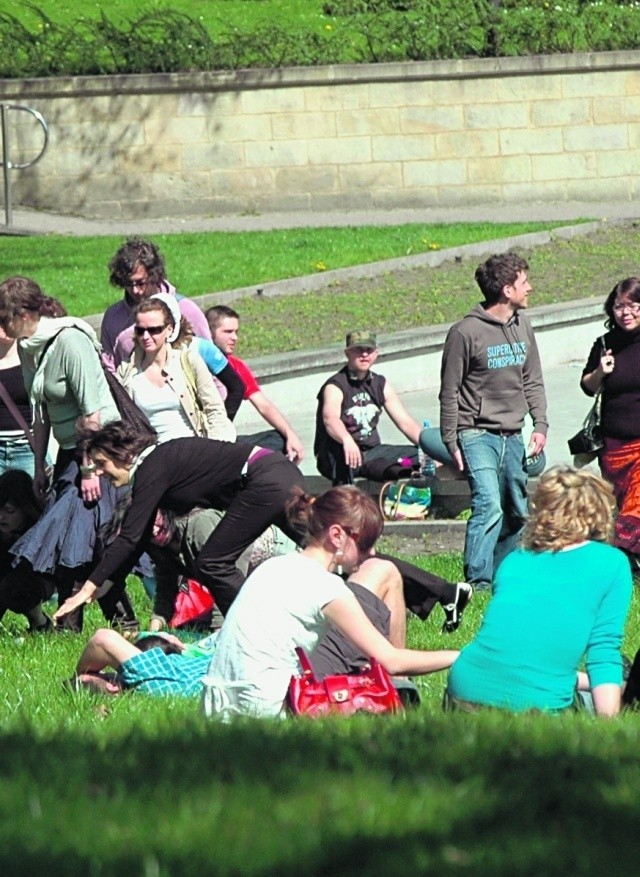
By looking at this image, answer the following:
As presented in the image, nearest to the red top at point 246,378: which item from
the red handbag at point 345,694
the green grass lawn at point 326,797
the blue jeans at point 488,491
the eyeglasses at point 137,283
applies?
the eyeglasses at point 137,283

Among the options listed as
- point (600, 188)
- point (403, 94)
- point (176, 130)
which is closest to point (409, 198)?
point (403, 94)

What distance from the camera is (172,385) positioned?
8719mm

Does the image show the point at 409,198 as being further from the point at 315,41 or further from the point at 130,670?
the point at 130,670

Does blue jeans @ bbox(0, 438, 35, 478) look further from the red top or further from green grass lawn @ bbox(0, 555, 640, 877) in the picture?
green grass lawn @ bbox(0, 555, 640, 877)

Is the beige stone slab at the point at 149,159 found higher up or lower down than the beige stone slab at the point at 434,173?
higher up

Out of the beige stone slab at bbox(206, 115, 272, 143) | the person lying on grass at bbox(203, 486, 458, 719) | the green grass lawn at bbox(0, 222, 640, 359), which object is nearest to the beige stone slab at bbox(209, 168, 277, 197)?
the beige stone slab at bbox(206, 115, 272, 143)

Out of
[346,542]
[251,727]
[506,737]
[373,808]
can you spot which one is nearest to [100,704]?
[346,542]

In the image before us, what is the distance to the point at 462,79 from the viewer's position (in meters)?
23.7

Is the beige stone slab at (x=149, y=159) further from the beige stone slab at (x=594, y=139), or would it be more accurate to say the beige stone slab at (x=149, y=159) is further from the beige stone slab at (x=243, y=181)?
the beige stone slab at (x=594, y=139)

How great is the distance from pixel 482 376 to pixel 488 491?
0.64 metres

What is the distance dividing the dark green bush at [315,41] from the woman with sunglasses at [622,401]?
15931 mm

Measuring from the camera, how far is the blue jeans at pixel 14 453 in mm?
9188

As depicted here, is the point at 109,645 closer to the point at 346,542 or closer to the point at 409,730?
the point at 346,542

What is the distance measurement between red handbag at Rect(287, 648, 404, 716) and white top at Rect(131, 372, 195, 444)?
118 inches
